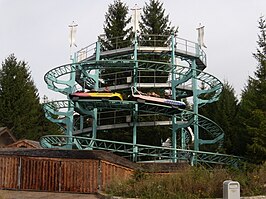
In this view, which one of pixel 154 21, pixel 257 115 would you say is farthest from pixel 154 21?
pixel 257 115

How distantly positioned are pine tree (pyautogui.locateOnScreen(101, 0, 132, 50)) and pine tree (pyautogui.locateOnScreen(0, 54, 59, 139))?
10667 mm

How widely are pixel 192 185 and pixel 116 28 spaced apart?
38.6 m

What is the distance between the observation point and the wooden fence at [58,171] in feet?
71.1

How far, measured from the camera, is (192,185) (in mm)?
15742

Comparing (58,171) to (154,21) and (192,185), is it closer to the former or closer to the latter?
(192,185)

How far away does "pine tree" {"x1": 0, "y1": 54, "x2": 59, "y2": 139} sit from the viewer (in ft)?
159

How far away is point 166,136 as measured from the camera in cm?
4750

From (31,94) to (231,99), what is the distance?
23.2 m

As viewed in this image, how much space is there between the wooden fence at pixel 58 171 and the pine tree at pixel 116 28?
27040 millimetres

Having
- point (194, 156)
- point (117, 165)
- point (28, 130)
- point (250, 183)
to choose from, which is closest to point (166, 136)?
point (194, 156)

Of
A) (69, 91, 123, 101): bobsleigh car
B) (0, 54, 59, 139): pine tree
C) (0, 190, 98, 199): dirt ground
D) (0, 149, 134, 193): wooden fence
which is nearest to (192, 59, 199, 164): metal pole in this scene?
(69, 91, 123, 101): bobsleigh car

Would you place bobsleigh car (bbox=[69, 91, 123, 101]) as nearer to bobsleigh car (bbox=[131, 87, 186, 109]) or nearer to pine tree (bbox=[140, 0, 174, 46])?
bobsleigh car (bbox=[131, 87, 186, 109])

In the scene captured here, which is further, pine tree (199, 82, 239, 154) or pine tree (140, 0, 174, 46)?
pine tree (140, 0, 174, 46)

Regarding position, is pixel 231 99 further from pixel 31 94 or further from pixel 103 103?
Result: pixel 31 94
